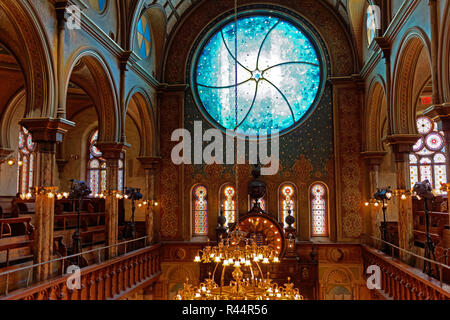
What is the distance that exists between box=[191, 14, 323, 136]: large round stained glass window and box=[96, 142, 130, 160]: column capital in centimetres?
623

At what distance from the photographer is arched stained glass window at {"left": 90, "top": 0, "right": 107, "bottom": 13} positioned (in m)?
12.9

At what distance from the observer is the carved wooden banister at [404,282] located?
30.5 ft

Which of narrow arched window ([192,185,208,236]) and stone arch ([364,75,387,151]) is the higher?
stone arch ([364,75,387,151])

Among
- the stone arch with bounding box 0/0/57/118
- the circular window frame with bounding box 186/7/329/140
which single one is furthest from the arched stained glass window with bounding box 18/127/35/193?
the stone arch with bounding box 0/0/57/118

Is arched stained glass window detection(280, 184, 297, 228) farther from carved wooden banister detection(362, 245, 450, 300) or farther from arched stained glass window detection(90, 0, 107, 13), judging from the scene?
arched stained glass window detection(90, 0, 107, 13)

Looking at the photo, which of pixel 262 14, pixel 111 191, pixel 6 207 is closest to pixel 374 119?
pixel 262 14

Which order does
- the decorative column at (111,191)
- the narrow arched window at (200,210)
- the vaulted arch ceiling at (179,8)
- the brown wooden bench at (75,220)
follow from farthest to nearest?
the narrow arched window at (200,210)
the vaulted arch ceiling at (179,8)
the brown wooden bench at (75,220)
the decorative column at (111,191)

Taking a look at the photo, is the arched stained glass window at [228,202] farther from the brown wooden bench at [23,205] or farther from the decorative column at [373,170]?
the brown wooden bench at [23,205]

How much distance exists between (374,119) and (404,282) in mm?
7981

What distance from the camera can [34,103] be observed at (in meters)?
10.2

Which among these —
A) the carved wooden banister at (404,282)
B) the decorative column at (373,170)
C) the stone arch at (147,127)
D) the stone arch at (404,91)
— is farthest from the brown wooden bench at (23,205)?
the decorative column at (373,170)

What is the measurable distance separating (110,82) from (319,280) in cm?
1208

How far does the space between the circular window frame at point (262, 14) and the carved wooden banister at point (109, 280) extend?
23.0 feet

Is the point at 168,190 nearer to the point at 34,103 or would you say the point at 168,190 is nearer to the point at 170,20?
the point at 170,20
